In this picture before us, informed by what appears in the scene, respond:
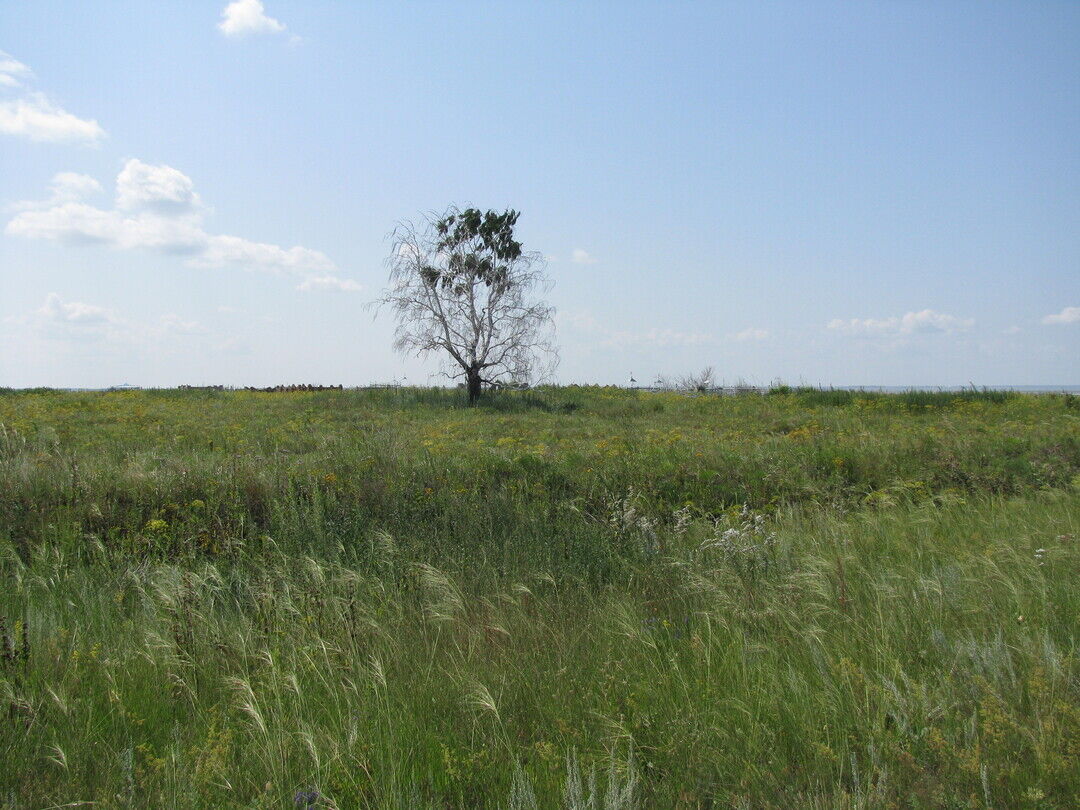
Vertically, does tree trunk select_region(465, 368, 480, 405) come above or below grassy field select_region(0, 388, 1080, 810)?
above

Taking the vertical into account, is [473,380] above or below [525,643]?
above

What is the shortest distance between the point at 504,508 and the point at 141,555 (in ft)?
11.1

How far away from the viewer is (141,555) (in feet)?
20.2

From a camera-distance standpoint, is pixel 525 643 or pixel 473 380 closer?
pixel 525 643

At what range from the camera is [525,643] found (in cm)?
352

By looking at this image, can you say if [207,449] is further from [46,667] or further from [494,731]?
[494,731]

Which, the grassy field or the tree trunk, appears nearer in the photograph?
the grassy field

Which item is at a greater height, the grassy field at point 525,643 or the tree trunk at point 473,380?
the tree trunk at point 473,380

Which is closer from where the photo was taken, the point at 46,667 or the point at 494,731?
the point at 494,731

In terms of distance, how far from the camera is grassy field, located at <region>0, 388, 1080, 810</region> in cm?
221

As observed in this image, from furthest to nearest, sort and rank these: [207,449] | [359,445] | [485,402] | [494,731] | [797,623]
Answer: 1. [485,402]
2. [207,449]
3. [359,445]
4. [797,623]
5. [494,731]

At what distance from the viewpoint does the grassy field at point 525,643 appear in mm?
2213

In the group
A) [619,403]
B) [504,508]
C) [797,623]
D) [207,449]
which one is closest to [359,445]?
[207,449]

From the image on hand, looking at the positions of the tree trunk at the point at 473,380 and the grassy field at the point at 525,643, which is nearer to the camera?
the grassy field at the point at 525,643
